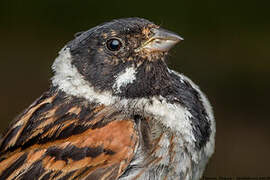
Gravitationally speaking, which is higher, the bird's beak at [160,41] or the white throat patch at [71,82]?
the bird's beak at [160,41]

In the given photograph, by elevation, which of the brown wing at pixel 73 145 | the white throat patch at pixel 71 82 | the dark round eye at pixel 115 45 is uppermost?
the dark round eye at pixel 115 45

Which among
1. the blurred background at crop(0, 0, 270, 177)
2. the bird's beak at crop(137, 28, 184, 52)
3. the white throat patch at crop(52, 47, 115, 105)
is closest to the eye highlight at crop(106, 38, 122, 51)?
the bird's beak at crop(137, 28, 184, 52)

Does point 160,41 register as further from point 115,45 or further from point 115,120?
point 115,120

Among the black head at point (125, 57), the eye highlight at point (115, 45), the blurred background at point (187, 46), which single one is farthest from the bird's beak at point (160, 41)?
the blurred background at point (187, 46)

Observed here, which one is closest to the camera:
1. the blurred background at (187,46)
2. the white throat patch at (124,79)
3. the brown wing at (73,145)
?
the brown wing at (73,145)

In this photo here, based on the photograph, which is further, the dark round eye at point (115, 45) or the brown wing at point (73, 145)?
the dark round eye at point (115, 45)

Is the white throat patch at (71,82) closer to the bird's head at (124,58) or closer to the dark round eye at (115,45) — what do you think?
the bird's head at (124,58)

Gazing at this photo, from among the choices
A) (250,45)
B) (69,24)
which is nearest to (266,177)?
(250,45)
